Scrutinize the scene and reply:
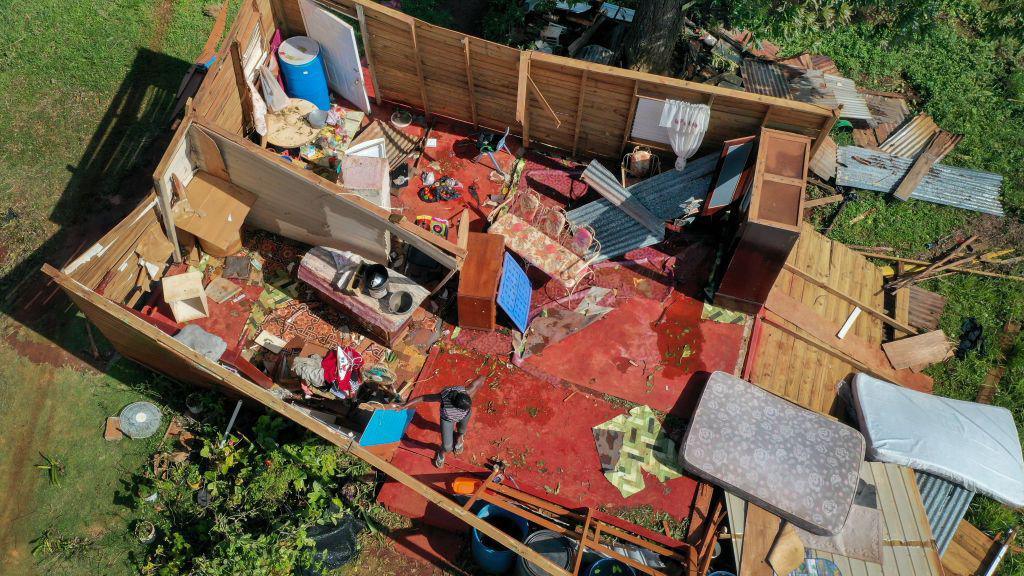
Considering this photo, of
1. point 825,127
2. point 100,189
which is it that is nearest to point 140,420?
point 100,189

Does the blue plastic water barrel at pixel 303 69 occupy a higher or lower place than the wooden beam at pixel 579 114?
lower

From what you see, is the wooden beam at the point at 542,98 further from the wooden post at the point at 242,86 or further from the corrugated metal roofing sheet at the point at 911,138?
the corrugated metal roofing sheet at the point at 911,138

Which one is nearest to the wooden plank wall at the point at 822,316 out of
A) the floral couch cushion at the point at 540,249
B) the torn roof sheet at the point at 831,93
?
the torn roof sheet at the point at 831,93

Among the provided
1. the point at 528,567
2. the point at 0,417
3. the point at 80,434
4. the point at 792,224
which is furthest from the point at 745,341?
the point at 0,417

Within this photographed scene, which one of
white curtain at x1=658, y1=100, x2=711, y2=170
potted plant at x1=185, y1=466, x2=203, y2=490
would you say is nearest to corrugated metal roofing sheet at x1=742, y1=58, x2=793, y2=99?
white curtain at x1=658, y1=100, x2=711, y2=170

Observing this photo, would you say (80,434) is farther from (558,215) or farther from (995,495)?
(995,495)

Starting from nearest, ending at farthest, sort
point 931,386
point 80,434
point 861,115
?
1. point 80,434
2. point 931,386
3. point 861,115

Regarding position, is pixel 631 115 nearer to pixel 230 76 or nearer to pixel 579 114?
pixel 579 114
